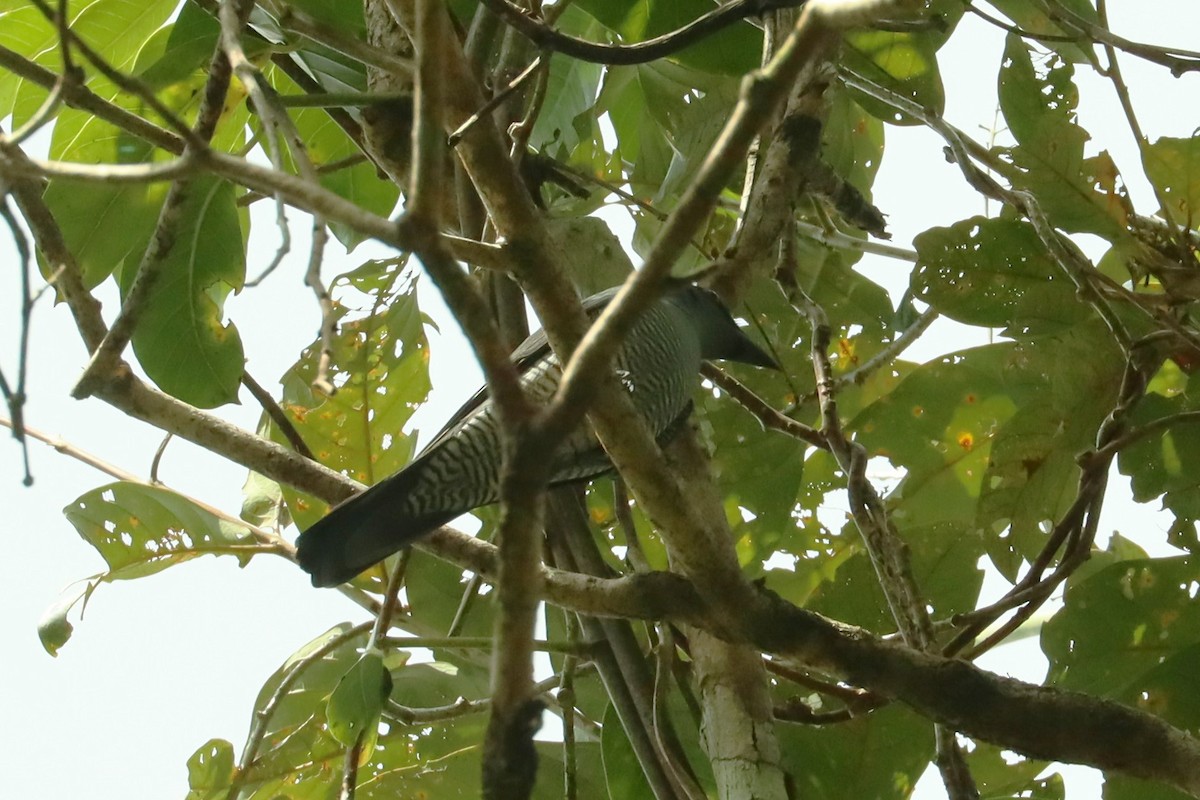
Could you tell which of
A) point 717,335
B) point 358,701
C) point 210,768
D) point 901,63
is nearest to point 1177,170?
point 901,63

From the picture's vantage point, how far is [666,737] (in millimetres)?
1673

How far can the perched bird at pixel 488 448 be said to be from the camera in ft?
5.77

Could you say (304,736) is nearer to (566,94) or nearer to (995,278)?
(566,94)

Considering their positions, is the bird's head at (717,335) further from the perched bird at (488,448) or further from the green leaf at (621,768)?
the green leaf at (621,768)

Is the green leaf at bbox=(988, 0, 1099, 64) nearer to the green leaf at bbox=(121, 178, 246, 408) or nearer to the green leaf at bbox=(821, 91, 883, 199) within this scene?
the green leaf at bbox=(821, 91, 883, 199)

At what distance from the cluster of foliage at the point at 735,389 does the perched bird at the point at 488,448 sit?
0.25 feet

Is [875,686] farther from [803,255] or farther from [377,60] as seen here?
[803,255]

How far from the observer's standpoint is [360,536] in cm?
176

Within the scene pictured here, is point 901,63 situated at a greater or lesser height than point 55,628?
greater

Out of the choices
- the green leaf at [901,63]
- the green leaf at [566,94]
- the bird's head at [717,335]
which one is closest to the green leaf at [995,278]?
the green leaf at [901,63]

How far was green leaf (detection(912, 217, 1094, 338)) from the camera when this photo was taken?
1757 millimetres

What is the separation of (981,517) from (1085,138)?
0.66m

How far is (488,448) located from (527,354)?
0.75ft

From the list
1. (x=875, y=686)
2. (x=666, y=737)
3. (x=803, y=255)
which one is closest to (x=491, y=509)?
(x=666, y=737)
